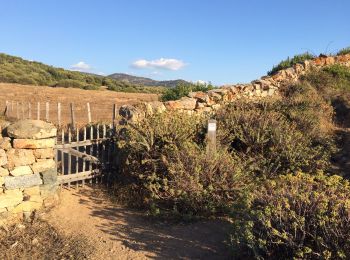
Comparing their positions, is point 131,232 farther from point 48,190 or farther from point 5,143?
point 5,143

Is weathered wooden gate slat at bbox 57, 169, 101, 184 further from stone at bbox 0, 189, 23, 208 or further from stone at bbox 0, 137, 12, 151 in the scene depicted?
stone at bbox 0, 137, 12, 151

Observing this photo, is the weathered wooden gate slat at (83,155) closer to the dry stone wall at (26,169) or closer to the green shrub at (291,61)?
the dry stone wall at (26,169)

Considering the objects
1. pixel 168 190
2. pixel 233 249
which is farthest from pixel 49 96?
pixel 233 249

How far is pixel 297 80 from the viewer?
13.4 meters

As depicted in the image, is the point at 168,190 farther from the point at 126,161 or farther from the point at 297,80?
the point at 297,80

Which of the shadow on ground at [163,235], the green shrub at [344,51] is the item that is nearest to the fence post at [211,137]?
the shadow on ground at [163,235]

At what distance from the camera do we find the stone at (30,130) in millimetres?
6141

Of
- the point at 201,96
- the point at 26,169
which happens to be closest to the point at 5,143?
the point at 26,169

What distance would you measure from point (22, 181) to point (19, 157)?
1.30 ft

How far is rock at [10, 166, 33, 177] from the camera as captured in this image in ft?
19.8

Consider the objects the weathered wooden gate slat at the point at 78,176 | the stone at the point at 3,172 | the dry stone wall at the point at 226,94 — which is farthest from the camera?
the dry stone wall at the point at 226,94

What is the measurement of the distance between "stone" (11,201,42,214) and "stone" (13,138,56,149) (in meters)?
0.92

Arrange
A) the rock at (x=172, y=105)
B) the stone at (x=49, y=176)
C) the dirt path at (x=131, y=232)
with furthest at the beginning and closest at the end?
the rock at (x=172, y=105) → the stone at (x=49, y=176) → the dirt path at (x=131, y=232)

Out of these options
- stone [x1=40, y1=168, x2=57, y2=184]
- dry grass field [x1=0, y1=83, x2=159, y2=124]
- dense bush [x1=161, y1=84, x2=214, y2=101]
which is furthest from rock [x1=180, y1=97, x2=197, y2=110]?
dry grass field [x1=0, y1=83, x2=159, y2=124]
